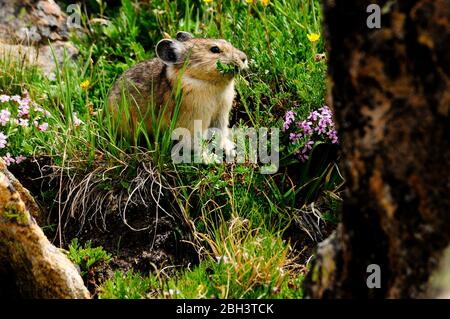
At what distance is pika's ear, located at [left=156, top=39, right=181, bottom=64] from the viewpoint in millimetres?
6133

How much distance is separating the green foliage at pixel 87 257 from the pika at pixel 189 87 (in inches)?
46.2

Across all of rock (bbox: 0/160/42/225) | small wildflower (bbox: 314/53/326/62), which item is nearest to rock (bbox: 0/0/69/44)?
rock (bbox: 0/160/42/225)

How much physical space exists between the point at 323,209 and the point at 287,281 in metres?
1.09

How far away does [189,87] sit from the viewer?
6121 mm

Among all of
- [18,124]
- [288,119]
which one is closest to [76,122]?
[18,124]

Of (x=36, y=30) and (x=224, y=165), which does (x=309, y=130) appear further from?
(x=36, y=30)

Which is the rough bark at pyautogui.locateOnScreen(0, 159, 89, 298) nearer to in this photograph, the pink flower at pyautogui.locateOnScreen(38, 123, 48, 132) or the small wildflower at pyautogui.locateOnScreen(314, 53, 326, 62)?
the pink flower at pyautogui.locateOnScreen(38, 123, 48, 132)

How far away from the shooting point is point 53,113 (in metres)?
6.11

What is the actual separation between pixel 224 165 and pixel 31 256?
1798mm

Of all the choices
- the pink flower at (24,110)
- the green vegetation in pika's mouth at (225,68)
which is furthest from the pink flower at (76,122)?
the green vegetation in pika's mouth at (225,68)

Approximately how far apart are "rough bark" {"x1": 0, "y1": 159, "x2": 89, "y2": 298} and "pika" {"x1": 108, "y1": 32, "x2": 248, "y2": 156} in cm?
165

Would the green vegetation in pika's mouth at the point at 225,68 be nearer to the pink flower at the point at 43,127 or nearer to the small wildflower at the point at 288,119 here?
the small wildflower at the point at 288,119

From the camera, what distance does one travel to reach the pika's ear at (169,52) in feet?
20.1

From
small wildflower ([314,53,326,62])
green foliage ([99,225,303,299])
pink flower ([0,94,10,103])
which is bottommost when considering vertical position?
green foliage ([99,225,303,299])
